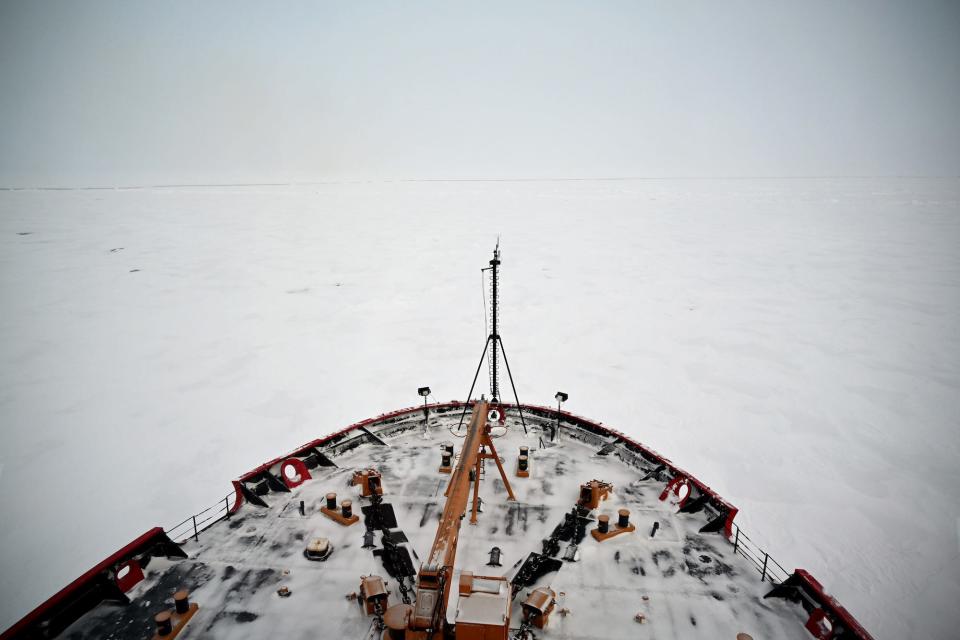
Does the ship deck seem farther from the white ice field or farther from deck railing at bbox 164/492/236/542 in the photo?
the white ice field

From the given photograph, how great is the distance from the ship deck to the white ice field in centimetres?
478

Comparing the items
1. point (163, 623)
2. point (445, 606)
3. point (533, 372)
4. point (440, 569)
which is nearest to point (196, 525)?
point (163, 623)

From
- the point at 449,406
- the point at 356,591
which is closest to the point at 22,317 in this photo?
the point at 449,406

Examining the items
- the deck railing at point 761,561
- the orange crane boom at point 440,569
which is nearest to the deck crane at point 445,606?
the orange crane boom at point 440,569

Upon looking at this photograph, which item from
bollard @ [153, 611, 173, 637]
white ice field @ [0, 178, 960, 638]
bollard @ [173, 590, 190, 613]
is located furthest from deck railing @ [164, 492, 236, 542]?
bollard @ [153, 611, 173, 637]

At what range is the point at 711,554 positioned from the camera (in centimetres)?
938

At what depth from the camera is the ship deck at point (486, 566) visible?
783 centimetres

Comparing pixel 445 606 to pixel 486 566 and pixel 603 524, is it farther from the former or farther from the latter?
pixel 603 524

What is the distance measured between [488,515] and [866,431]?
55.3 feet

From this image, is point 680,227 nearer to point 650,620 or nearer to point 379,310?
point 379,310

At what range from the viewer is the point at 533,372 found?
24.6m

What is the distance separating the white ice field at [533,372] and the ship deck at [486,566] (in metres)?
4.78

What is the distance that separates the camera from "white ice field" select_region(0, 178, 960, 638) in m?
13.6

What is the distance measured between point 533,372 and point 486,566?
15.8 m
